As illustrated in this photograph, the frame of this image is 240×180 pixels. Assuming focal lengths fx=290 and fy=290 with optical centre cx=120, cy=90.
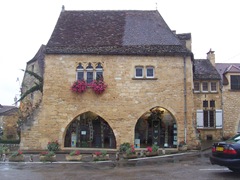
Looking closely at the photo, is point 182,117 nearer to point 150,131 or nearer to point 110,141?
point 150,131

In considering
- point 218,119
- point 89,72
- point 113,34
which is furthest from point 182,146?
point 218,119

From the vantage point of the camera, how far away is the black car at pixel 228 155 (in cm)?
781

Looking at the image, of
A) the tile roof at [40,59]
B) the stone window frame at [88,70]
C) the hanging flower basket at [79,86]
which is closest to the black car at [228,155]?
the hanging flower basket at [79,86]

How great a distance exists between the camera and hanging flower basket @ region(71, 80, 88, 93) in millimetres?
17094

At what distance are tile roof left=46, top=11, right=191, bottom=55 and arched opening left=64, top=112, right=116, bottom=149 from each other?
4212 millimetres

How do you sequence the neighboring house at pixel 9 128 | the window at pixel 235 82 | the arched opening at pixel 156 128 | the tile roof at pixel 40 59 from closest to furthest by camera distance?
the arched opening at pixel 156 128 < the tile roof at pixel 40 59 < the window at pixel 235 82 < the neighboring house at pixel 9 128

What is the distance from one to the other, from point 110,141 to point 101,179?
9.45 metres

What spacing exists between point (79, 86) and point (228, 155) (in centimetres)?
1080

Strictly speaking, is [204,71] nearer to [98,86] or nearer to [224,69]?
[224,69]

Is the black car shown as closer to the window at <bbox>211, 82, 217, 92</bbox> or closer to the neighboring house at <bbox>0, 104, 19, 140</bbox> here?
the window at <bbox>211, 82, 217, 92</bbox>

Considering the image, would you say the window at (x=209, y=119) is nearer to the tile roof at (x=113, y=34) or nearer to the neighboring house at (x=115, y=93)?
the neighboring house at (x=115, y=93)

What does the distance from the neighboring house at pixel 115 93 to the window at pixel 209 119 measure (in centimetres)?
833

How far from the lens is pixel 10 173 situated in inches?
391

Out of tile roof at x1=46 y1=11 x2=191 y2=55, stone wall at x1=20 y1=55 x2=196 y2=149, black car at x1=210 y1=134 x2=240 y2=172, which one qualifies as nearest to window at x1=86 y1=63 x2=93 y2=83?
stone wall at x1=20 y1=55 x2=196 y2=149
